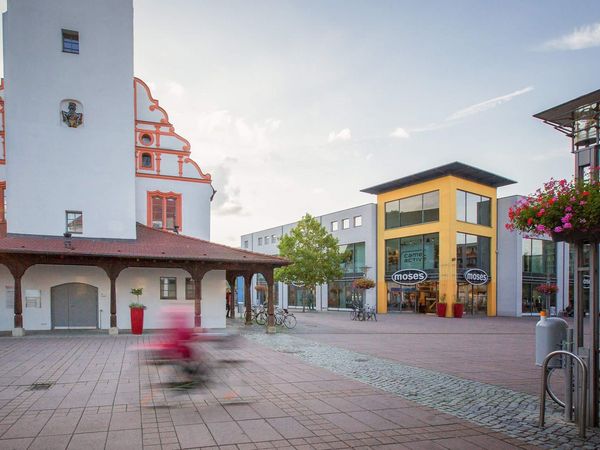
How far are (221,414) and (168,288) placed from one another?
15.4m

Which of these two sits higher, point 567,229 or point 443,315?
point 567,229

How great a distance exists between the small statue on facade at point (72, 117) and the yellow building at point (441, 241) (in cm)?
2562

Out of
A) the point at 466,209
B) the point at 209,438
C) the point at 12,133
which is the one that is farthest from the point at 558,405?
the point at 466,209

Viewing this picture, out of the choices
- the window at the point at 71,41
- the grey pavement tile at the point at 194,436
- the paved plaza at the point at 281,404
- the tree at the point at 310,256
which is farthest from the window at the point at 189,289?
the tree at the point at 310,256

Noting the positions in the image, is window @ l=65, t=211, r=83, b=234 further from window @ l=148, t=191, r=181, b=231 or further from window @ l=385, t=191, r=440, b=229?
window @ l=385, t=191, r=440, b=229

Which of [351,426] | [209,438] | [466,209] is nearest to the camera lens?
[209,438]

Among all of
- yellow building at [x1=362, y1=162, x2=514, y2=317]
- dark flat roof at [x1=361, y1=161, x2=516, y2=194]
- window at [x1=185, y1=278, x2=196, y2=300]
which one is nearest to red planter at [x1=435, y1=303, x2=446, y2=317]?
yellow building at [x1=362, y1=162, x2=514, y2=317]

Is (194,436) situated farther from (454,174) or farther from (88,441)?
(454,174)

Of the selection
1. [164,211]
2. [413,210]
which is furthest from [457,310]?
[164,211]

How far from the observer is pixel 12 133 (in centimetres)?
1992

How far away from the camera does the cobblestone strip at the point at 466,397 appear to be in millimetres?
5875

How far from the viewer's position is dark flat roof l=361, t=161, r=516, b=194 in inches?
1421

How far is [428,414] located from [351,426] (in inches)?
53.4

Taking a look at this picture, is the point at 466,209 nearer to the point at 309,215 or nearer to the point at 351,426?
the point at 309,215
